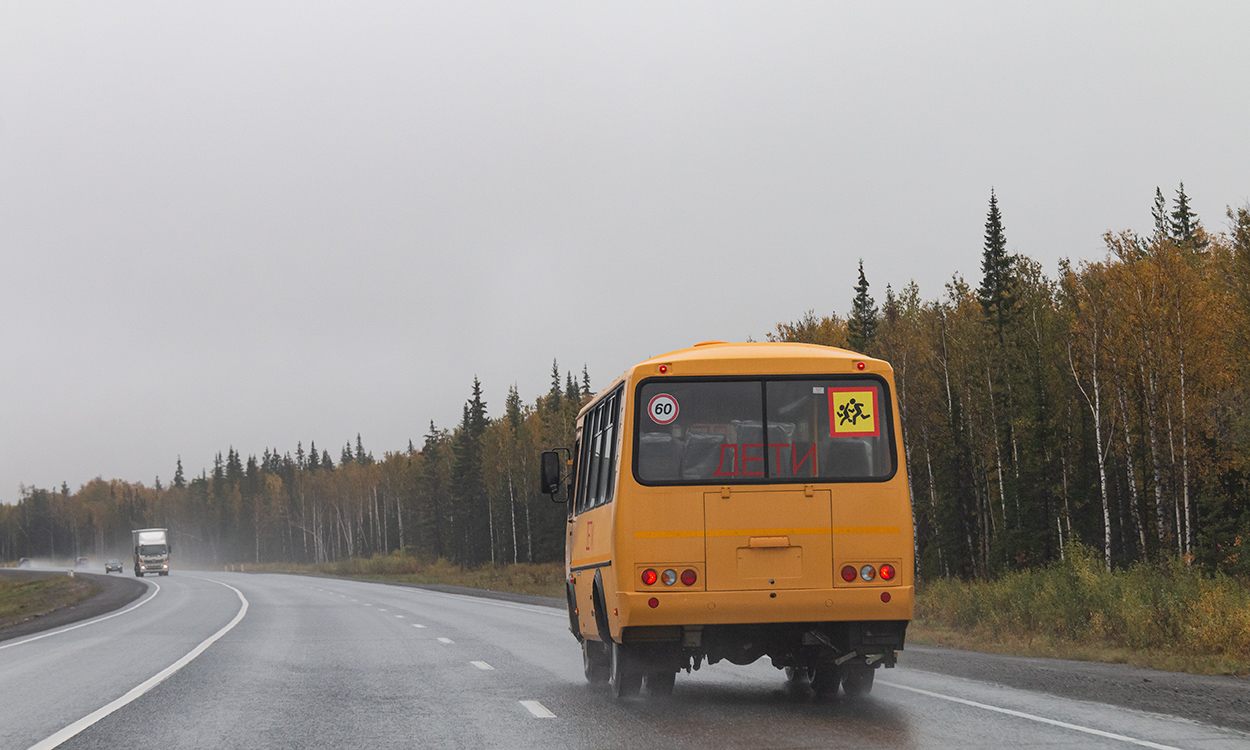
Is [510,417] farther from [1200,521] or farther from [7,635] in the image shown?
[7,635]

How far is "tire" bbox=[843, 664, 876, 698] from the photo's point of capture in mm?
10688

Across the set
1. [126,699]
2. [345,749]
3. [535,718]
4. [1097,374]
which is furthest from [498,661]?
[1097,374]

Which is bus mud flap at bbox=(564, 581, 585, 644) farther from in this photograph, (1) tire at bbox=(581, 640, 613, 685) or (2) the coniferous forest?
(2) the coniferous forest

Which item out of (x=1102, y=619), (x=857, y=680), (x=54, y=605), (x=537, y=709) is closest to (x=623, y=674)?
(x=537, y=709)

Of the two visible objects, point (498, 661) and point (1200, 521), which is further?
point (1200, 521)

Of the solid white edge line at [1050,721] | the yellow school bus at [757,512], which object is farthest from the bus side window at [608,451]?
the solid white edge line at [1050,721]

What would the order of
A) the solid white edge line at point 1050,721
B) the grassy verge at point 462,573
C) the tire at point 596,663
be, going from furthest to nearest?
the grassy verge at point 462,573
the tire at point 596,663
the solid white edge line at point 1050,721

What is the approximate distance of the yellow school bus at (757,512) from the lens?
940cm

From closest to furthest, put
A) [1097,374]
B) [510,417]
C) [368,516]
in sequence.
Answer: [1097,374]
[510,417]
[368,516]

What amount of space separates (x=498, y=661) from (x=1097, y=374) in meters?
36.1

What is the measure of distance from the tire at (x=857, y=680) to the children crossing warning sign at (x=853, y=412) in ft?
7.44

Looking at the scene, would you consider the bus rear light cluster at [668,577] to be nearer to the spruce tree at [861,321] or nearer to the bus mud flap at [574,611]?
the bus mud flap at [574,611]

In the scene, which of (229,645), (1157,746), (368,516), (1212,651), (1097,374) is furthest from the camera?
(368,516)

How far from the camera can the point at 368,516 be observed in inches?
5999
